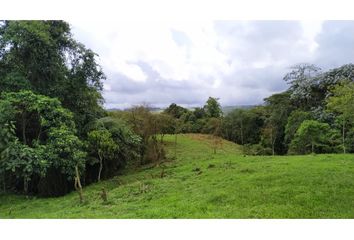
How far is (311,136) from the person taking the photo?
496 inches

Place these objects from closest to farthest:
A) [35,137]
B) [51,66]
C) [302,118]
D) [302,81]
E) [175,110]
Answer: [35,137] < [51,66] < [302,118] < [175,110] < [302,81]

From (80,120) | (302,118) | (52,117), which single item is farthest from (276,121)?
(52,117)

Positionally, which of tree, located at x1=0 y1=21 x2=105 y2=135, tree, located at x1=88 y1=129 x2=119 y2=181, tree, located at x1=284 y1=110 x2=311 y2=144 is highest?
tree, located at x1=0 y1=21 x2=105 y2=135

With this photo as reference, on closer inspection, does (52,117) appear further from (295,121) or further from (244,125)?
(244,125)

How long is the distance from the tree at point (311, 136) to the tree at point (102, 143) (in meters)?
6.85

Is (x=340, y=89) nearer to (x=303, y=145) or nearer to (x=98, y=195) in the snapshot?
(x=303, y=145)

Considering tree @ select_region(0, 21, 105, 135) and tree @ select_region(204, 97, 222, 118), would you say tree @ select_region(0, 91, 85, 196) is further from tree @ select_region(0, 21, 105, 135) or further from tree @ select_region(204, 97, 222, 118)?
tree @ select_region(204, 97, 222, 118)

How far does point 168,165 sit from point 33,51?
576 centimetres

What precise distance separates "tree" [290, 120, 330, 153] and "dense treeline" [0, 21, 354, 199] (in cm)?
4

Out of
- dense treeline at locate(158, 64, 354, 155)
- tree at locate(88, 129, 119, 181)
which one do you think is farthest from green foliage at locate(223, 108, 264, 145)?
tree at locate(88, 129, 119, 181)

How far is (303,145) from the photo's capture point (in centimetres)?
1323

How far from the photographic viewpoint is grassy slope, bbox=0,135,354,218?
534cm

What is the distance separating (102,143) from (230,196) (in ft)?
16.6
